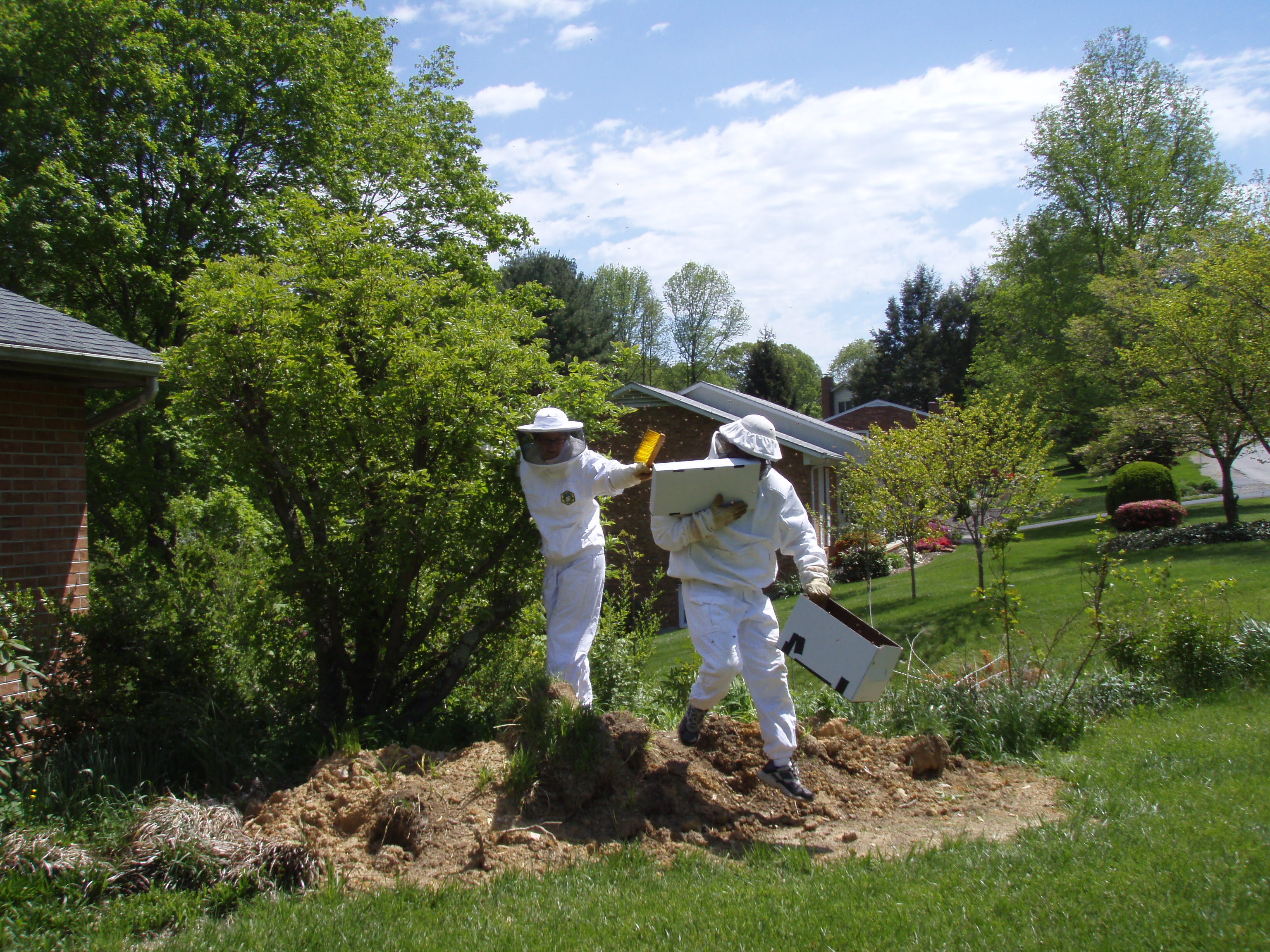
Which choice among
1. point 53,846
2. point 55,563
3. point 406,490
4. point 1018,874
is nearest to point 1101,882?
point 1018,874

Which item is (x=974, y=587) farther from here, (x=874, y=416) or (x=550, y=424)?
(x=874, y=416)

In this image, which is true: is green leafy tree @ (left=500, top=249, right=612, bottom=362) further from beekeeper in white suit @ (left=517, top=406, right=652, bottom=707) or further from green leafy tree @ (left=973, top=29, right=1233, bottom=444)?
beekeeper in white suit @ (left=517, top=406, right=652, bottom=707)

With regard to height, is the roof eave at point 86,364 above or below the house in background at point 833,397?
below

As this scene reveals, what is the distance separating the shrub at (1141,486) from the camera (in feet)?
79.4

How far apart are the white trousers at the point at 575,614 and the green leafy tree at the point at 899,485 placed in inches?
379

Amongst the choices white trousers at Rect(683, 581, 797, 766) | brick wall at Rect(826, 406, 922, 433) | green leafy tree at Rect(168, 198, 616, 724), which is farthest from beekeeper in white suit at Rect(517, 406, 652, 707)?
brick wall at Rect(826, 406, 922, 433)

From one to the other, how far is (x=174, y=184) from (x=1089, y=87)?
34216 millimetres

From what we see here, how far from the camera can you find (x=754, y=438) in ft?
18.1

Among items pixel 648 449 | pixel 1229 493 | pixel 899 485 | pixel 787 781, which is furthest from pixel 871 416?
pixel 787 781

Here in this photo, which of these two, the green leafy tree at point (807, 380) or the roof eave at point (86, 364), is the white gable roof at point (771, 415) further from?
the green leafy tree at point (807, 380)

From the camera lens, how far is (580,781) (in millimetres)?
4918

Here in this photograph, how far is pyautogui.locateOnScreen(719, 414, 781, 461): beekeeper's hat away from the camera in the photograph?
548 centimetres

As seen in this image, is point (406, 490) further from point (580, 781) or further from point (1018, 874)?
point (1018, 874)

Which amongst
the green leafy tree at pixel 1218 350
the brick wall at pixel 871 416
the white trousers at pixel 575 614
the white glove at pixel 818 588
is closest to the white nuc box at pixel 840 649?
the white glove at pixel 818 588
